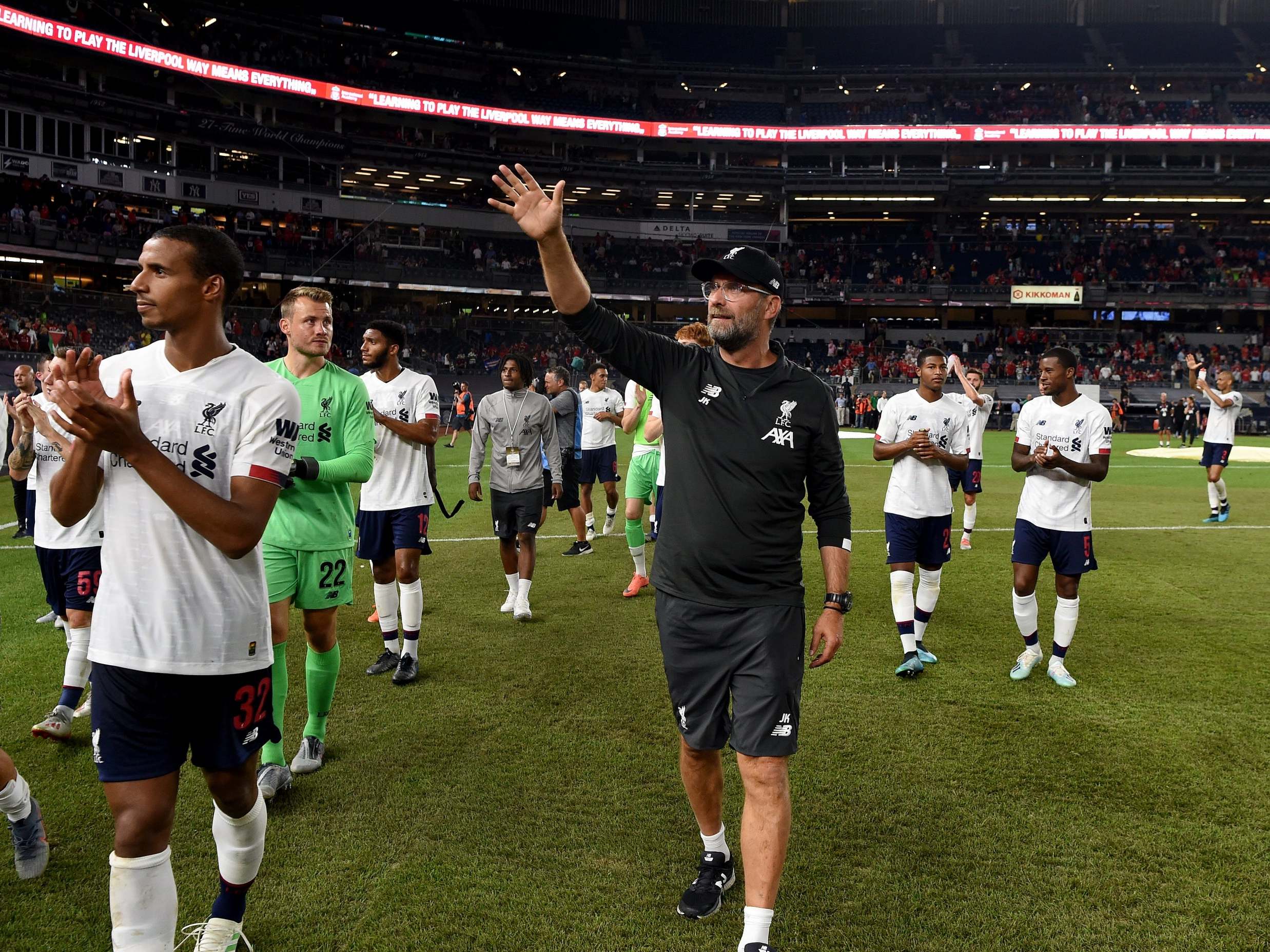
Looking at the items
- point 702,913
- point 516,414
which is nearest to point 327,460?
point 702,913

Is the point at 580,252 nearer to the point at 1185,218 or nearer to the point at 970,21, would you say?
the point at 970,21

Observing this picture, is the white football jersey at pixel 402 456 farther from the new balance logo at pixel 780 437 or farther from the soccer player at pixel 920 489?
the new balance logo at pixel 780 437

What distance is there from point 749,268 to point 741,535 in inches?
42.8

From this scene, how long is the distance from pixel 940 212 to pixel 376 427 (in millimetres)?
56217

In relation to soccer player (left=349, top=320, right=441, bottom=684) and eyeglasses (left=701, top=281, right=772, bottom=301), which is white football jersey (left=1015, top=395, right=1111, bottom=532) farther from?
soccer player (left=349, top=320, right=441, bottom=684)

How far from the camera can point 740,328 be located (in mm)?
3564

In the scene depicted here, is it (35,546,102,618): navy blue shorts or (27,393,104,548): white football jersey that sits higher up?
(27,393,104,548): white football jersey

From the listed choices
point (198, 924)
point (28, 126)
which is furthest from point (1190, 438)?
point (28, 126)

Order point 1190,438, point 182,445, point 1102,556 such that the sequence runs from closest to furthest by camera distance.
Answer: point 182,445 < point 1102,556 < point 1190,438

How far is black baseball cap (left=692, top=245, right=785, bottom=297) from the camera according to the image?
350cm

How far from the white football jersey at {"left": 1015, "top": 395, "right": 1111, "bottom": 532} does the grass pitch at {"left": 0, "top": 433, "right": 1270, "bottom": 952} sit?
4.18 feet

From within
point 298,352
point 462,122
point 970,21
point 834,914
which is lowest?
point 834,914

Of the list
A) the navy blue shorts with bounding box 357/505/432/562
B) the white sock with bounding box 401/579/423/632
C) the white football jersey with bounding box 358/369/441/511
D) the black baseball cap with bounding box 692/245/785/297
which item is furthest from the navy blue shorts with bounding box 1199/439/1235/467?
the black baseball cap with bounding box 692/245/785/297

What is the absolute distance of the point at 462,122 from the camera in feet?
172
